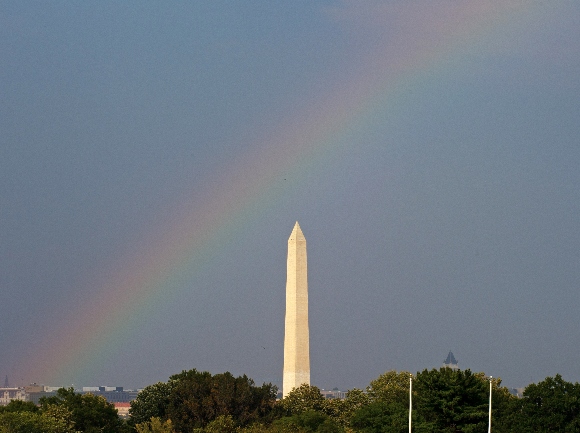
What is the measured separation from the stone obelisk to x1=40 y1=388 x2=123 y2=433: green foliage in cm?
2153

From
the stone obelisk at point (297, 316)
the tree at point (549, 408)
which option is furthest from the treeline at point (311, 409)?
the stone obelisk at point (297, 316)

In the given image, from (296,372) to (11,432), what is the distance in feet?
123

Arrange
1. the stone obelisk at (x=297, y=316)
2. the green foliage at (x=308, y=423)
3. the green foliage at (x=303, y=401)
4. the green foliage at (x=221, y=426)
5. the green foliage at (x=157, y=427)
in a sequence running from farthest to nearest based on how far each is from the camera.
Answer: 1. the stone obelisk at (x=297, y=316)
2. the green foliage at (x=303, y=401)
3. the green foliage at (x=221, y=426)
4. the green foliage at (x=308, y=423)
5. the green foliage at (x=157, y=427)

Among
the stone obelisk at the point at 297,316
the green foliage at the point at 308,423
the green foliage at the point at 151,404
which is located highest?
the stone obelisk at the point at 297,316

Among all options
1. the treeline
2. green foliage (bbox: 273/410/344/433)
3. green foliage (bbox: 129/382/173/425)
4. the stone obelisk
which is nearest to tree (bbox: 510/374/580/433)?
the treeline

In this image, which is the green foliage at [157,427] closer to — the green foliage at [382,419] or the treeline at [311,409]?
the treeline at [311,409]

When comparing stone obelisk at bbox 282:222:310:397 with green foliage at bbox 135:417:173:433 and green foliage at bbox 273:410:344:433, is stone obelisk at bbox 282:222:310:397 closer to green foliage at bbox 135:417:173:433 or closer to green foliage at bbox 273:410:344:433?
green foliage at bbox 273:410:344:433

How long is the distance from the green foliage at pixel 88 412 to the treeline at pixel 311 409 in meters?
0.08

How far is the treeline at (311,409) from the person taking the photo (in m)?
78.3

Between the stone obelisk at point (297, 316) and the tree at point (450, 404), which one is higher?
the stone obelisk at point (297, 316)

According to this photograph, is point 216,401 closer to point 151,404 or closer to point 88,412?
point 151,404

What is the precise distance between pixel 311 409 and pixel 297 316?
1555 cm

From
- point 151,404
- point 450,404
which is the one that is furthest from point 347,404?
point 450,404

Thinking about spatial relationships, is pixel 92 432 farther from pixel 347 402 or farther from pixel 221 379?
pixel 347 402
